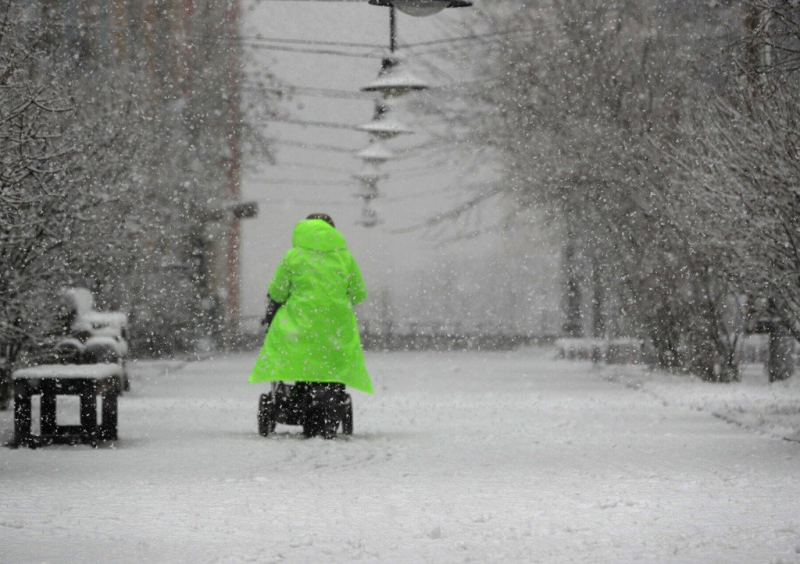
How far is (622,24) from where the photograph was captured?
26.8 meters

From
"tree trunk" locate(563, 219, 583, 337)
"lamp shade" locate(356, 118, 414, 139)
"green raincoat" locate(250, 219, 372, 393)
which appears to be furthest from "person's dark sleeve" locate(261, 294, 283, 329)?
"tree trunk" locate(563, 219, 583, 337)

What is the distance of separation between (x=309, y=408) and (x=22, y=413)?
7.46 ft

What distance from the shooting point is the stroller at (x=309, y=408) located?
13078mm

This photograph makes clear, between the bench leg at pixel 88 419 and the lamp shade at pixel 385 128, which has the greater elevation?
the lamp shade at pixel 385 128

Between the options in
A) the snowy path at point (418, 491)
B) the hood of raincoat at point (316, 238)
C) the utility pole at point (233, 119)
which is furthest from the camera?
the utility pole at point (233, 119)

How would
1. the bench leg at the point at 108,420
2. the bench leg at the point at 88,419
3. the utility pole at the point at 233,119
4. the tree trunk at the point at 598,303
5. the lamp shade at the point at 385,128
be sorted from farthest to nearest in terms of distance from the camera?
1. the utility pole at the point at 233,119
2. the tree trunk at the point at 598,303
3. the lamp shade at the point at 385,128
4. the bench leg at the point at 108,420
5. the bench leg at the point at 88,419

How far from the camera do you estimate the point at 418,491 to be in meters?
9.55

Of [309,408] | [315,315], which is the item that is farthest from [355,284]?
[309,408]

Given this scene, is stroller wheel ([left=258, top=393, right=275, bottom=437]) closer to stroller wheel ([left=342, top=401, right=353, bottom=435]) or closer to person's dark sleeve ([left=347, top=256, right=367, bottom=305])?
stroller wheel ([left=342, top=401, right=353, bottom=435])

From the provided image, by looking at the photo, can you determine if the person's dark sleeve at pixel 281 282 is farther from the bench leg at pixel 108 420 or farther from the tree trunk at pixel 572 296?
the tree trunk at pixel 572 296

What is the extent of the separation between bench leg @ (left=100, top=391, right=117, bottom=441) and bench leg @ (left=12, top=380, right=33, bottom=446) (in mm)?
599

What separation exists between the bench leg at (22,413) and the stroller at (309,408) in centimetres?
187

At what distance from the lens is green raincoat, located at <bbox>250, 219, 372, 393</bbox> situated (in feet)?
42.7

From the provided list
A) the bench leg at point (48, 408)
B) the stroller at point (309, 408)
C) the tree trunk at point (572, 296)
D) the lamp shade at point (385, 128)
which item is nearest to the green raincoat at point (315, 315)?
the stroller at point (309, 408)
